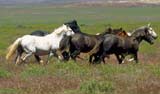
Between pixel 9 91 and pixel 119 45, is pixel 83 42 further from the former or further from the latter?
pixel 9 91

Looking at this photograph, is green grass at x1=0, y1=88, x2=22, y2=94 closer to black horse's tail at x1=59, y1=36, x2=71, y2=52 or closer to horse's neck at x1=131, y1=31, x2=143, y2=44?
black horse's tail at x1=59, y1=36, x2=71, y2=52

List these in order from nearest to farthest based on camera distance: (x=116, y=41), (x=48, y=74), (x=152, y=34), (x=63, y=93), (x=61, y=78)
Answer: (x=63, y=93)
(x=61, y=78)
(x=48, y=74)
(x=116, y=41)
(x=152, y=34)

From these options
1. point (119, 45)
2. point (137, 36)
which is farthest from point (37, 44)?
point (137, 36)

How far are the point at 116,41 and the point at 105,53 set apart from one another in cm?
61

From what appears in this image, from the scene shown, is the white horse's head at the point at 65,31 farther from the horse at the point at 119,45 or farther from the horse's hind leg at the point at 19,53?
the horse at the point at 119,45

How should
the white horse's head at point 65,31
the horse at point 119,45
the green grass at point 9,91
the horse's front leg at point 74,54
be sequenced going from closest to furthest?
the green grass at point 9,91, the horse at point 119,45, the horse's front leg at point 74,54, the white horse's head at point 65,31

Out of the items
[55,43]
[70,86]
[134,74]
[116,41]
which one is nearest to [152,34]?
[116,41]

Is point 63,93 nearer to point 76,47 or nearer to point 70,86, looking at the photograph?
point 70,86

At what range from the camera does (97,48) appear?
2286cm

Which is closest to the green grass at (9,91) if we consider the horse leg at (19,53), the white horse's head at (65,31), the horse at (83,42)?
the horse at (83,42)

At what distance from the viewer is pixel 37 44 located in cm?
2323

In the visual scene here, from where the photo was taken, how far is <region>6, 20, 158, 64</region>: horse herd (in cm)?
2281

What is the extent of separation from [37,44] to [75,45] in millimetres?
1474

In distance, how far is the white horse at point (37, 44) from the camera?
23219mm
